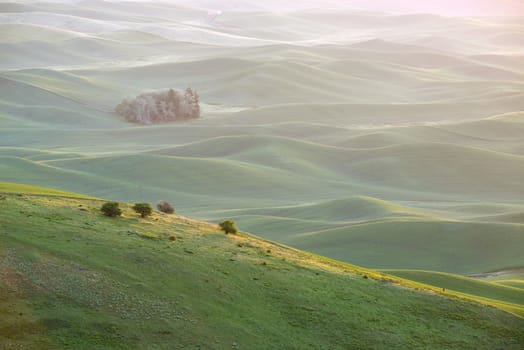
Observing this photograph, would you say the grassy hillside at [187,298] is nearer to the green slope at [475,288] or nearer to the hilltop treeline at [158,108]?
the green slope at [475,288]

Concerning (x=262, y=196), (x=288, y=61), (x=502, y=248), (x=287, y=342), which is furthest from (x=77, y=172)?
(x=288, y=61)

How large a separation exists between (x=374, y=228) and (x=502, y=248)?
812 centimetres

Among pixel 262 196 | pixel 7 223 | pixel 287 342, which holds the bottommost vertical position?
pixel 262 196

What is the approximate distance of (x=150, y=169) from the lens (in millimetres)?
72062

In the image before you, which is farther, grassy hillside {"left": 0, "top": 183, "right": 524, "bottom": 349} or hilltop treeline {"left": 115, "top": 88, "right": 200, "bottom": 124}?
hilltop treeline {"left": 115, "top": 88, "right": 200, "bottom": 124}

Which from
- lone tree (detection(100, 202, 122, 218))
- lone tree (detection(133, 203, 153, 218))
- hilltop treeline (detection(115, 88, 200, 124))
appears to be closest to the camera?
lone tree (detection(100, 202, 122, 218))

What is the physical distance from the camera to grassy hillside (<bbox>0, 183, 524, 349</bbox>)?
17.5 m

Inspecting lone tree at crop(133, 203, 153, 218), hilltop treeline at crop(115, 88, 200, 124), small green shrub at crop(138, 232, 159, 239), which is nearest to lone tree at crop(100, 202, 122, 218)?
lone tree at crop(133, 203, 153, 218)

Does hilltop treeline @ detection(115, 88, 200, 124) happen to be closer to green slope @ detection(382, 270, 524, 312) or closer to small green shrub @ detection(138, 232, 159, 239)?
green slope @ detection(382, 270, 524, 312)

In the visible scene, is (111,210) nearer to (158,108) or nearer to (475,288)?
(475,288)

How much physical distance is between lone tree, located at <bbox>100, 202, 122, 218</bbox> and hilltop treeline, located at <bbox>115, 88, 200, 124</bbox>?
85663 millimetres

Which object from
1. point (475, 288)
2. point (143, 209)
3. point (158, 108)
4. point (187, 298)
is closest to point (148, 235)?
point (143, 209)

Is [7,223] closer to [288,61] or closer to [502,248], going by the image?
[502,248]

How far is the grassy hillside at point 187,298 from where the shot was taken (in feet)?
57.4
